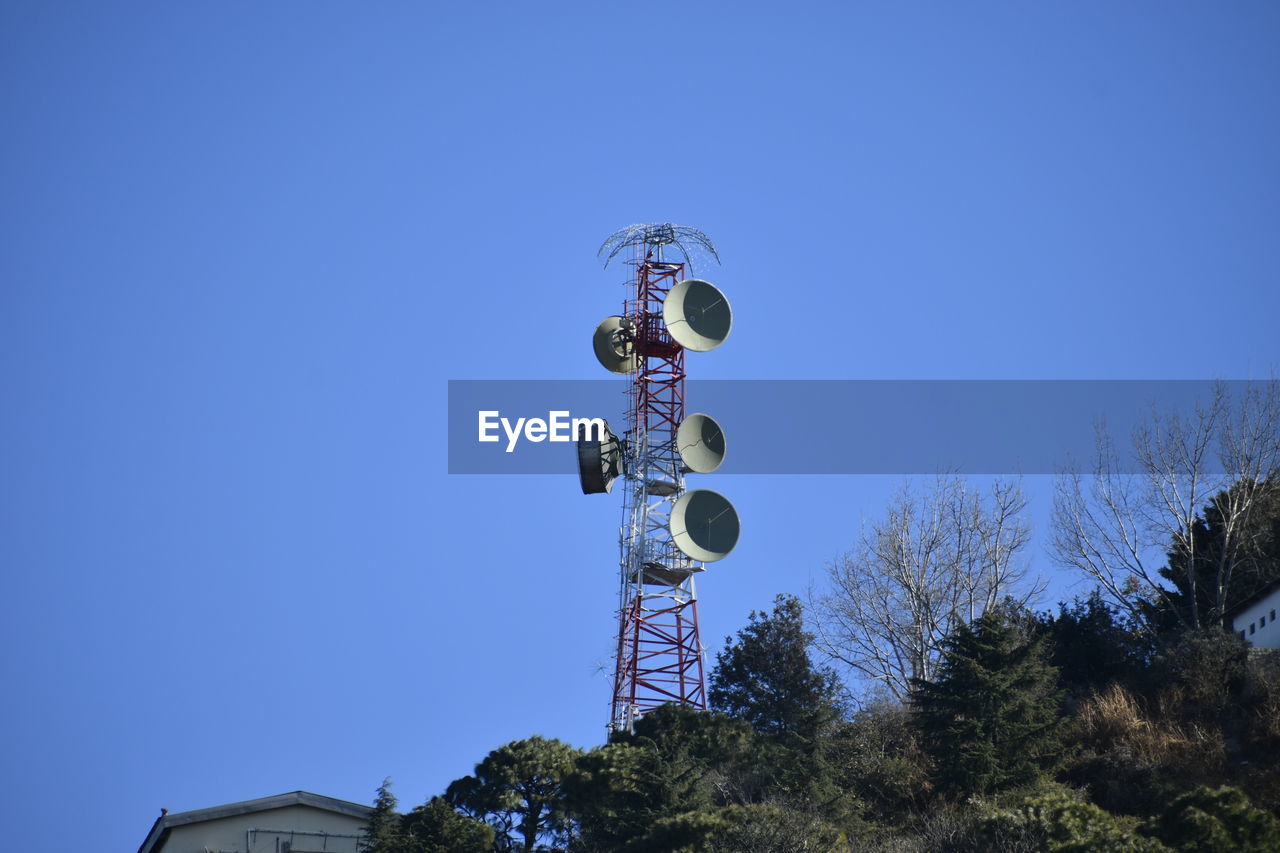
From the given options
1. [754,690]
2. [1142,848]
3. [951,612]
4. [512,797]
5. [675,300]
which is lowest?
[1142,848]

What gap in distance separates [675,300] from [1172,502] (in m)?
13.2

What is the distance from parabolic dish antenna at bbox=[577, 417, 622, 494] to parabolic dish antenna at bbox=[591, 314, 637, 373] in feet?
7.64

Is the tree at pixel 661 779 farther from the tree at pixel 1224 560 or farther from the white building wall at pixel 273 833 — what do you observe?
the tree at pixel 1224 560

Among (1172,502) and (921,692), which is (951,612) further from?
(921,692)

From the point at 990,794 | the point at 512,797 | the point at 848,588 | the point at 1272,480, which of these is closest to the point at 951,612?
the point at 848,588

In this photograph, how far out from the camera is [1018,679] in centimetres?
2972

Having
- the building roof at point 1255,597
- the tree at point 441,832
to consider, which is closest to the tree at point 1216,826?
the tree at point 441,832

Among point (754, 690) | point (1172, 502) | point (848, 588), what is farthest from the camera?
point (848, 588)

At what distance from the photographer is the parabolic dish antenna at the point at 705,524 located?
118 ft

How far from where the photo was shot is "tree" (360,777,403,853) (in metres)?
28.4

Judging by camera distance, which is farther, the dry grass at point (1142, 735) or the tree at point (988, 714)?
the dry grass at point (1142, 735)

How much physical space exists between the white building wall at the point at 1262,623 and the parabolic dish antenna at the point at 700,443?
1298cm

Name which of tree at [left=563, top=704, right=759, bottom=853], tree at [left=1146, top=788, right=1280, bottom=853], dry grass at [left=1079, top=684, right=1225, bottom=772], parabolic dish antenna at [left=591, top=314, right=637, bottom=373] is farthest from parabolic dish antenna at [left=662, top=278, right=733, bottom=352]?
tree at [left=1146, top=788, right=1280, bottom=853]

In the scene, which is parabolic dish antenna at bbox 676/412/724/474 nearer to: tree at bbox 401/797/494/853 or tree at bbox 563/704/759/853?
tree at bbox 563/704/759/853
